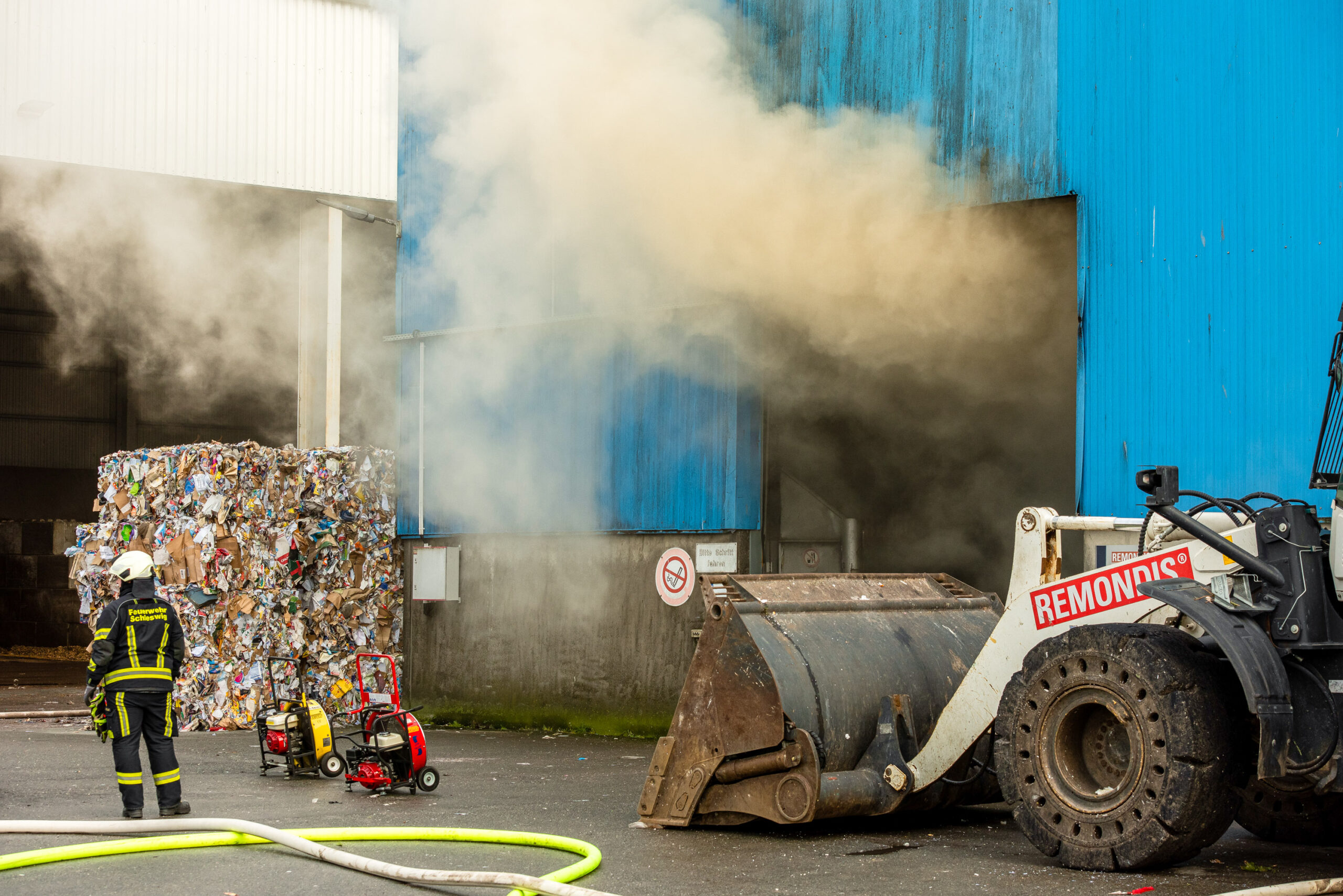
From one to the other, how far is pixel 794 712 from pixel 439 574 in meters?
8.46

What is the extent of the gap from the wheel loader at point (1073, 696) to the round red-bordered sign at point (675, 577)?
4.56m

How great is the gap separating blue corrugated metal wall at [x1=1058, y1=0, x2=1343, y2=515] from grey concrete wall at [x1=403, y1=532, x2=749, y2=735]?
384 cm

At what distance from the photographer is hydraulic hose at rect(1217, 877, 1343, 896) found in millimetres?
5590

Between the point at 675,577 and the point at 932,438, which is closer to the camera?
the point at 675,577

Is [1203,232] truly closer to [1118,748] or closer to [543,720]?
[1118,748]

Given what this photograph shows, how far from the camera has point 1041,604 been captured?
7.07 metres

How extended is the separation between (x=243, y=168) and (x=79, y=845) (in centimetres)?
1353

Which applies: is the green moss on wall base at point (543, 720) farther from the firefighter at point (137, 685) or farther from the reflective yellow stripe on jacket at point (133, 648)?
the reflective yellow stripe on jacket at point (133, 648)

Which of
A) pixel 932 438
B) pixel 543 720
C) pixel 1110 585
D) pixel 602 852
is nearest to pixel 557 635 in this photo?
pixel 543 720

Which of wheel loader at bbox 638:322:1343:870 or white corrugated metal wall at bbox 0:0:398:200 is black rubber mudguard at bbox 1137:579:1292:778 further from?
white corrugated metal wall at bbox 0:0:398:200

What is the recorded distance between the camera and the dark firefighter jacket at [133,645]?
340 inches

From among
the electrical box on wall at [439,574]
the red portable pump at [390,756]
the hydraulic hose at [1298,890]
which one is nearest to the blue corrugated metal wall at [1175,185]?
the hydraulic hose at [1298,890]

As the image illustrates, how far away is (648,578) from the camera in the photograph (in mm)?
13508

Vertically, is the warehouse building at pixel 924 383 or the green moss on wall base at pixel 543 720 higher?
the warehouse building at pixel 924 383
